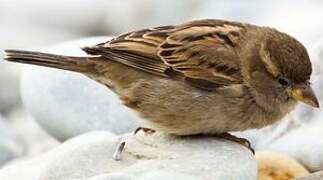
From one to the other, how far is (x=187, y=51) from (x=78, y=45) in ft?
5.68

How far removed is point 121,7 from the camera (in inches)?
327

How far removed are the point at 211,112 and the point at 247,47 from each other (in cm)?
38

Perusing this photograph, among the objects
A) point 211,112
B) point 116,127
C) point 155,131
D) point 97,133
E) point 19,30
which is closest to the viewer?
point 211,112

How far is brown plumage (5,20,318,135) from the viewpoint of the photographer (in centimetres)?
475

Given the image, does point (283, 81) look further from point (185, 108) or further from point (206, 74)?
point (185, 108)

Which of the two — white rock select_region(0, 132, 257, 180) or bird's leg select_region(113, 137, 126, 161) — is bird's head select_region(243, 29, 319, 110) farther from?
bird's leg select_region(113, 137, 126, 161)

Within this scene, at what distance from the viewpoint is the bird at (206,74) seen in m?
4.75

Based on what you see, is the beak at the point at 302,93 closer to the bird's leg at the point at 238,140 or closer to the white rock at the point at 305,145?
the bird's leg at the point at 238,140

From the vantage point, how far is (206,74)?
16.0 feet

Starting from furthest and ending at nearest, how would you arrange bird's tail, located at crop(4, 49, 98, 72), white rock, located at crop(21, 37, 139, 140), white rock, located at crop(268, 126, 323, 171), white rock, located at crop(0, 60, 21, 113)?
1. white rock, located at crop(0, 60, 21, 113)
2. white rock, located at crop(21, 37, 139, 140)
3. white rock, located at crop(268, 126, 323, 171)
4. bird's tail, located at crop(4, 49, 98, 72)

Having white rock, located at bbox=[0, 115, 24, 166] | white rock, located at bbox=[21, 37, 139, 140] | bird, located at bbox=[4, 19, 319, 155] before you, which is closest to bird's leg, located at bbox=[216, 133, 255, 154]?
bird, located at bbox=[4, 19, 319, 155]

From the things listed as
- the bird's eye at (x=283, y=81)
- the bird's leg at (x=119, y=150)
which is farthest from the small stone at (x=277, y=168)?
the bird's leg at (x=119, y=150)

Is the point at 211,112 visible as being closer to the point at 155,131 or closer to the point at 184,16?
the point at 155,131

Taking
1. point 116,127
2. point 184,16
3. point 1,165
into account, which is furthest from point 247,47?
point 184,16
